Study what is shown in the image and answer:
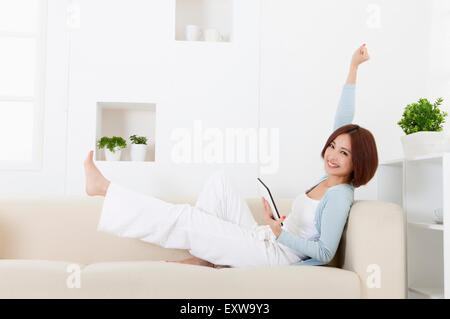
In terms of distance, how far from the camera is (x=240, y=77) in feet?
8.87

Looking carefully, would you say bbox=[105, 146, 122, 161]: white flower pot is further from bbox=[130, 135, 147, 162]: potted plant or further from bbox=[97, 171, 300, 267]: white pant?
bbox=[97, 171, 300, 267]: white pant

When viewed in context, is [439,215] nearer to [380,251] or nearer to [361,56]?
[380,251]

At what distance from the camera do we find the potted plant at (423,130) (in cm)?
209

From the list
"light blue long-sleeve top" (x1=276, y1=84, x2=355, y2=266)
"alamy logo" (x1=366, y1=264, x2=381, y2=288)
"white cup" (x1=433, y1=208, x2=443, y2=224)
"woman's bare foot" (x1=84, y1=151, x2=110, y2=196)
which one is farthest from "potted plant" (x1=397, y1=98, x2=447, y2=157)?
"woman's bare foot" (x1=84, y1=151, x2=110, y2=196)

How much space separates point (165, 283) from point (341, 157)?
2.86 ft

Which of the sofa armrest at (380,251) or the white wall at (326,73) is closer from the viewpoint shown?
the sofa armrest at (380,251)

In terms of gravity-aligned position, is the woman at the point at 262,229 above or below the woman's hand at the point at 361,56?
below

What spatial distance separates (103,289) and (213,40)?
175cm

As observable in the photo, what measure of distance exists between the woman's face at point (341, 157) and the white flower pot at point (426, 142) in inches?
18.1

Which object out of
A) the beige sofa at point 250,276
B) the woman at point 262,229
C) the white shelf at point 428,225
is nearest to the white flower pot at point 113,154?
the woman at point 262,229

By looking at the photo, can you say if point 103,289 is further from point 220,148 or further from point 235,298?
point 220,148

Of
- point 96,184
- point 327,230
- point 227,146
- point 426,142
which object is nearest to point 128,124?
point 227,146

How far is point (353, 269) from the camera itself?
5.49 ft

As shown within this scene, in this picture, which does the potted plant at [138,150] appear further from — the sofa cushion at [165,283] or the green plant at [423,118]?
the green plant at [423,118]
